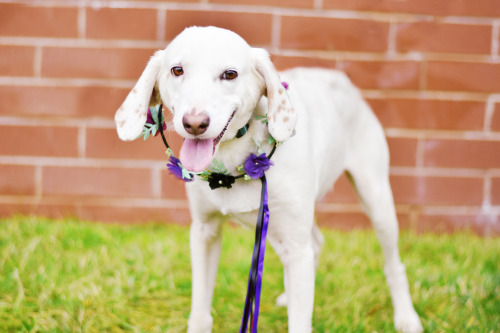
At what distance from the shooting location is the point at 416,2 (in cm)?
338

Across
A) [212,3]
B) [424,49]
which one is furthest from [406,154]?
[212,3]

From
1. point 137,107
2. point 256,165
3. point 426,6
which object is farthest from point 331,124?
point 426,6

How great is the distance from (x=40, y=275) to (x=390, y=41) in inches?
98.7

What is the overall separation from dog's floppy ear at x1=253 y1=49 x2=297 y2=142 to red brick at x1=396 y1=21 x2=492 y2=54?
1.95 m

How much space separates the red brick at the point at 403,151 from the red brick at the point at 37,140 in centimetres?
213

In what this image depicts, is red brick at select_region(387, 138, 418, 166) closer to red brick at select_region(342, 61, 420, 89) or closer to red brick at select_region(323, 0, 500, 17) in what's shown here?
red brick at select_region(342, 61, 420, 89)

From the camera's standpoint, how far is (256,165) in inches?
71.1

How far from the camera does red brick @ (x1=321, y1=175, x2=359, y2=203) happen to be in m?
3.55

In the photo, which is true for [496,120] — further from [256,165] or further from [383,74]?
[256,165]

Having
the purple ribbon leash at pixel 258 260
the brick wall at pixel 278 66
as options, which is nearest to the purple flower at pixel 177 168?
the purple ribbon leash at pixel 258 260

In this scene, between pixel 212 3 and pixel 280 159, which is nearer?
pixel 280 159

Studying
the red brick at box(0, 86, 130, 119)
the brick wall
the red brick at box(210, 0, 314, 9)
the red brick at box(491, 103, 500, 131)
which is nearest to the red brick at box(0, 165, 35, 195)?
the brick wall

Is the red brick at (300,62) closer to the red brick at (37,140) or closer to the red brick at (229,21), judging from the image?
the red brick at (229,21)

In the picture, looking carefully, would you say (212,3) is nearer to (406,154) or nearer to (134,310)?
(406,154)
